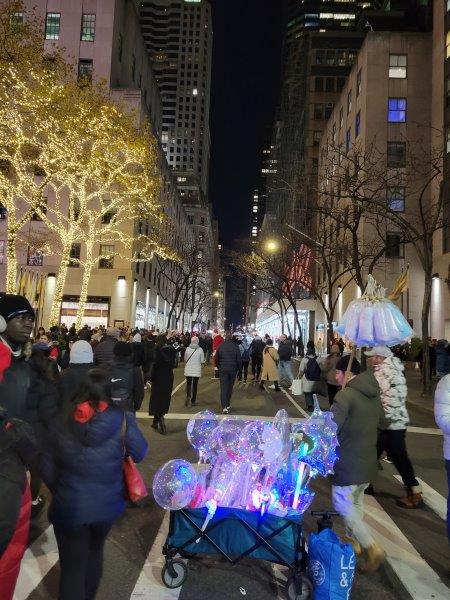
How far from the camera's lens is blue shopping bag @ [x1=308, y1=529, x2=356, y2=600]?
11.9 feet

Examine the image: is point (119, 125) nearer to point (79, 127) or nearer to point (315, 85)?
point (79, 127)

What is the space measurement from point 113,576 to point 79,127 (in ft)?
64.8

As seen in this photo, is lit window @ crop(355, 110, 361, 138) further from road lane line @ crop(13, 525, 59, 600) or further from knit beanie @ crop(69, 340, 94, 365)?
road lane line @ crop(13, 525, 59, 600)

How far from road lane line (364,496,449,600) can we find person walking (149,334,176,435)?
527 cm

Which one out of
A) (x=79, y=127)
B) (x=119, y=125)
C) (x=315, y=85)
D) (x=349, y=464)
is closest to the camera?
(x=349, y=464)

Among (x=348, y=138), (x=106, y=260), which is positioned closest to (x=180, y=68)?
(x=348, y=138)

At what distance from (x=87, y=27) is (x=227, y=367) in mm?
39775

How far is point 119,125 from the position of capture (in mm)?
23188

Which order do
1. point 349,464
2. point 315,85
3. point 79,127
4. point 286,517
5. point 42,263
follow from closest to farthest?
1. point 286,517
2. point 349,464
3. point 79,127
4. point 42,263
5. point 315,85

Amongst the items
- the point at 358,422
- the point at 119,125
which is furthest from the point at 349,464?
the point at 119,125

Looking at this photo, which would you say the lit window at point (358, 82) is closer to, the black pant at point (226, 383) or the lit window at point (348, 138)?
the lit window at point (348, 138)

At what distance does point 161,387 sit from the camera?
1046cm

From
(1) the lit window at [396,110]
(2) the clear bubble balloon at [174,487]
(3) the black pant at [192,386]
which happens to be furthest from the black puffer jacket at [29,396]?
(1) the lit window at [396,110]

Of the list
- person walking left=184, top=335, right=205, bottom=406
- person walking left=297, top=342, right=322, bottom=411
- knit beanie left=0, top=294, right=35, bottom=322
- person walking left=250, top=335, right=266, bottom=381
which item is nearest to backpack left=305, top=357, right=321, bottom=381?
person walking left=297, top=342, right=322, bottom=411
